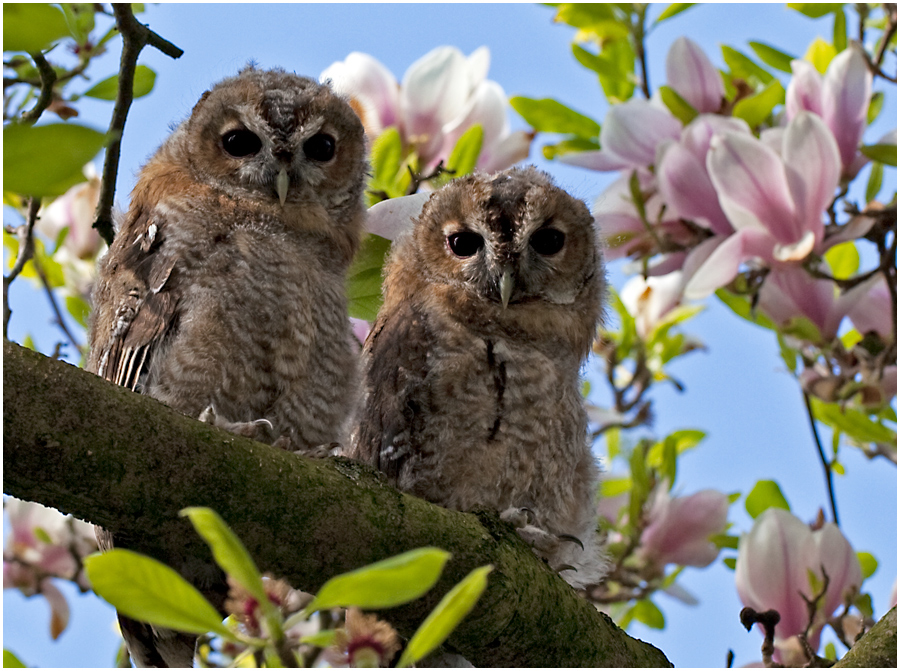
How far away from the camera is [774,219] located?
6.17 ft

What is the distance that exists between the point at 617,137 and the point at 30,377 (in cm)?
147

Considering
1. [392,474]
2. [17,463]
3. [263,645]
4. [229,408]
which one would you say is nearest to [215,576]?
[229,408]

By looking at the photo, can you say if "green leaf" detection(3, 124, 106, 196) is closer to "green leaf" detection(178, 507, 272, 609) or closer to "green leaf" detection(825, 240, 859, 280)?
"green leaf" detection(178, 507, 272, 609)

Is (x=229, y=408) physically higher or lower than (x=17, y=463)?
higher

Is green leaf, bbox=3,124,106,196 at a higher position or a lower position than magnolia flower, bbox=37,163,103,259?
lower

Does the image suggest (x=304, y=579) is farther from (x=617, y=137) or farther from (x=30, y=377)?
(x=617, y=137)

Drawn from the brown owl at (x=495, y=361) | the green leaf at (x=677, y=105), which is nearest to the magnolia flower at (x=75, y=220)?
the brown owl at (x=495, y=361)

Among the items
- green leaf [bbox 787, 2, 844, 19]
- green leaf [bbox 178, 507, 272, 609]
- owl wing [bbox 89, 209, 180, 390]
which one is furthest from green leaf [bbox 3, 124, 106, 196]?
green leaf [bbox 787, 2, 844, 19]

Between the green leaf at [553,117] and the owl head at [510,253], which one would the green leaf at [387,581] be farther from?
the green leaf at [553,117]

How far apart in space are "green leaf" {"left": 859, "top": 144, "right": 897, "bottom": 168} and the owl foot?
4.26ft

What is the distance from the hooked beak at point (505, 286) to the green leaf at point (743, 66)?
1.23 m

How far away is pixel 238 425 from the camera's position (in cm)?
139

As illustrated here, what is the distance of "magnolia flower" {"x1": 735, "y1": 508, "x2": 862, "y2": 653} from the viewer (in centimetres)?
182

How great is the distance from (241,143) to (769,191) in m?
1.00
